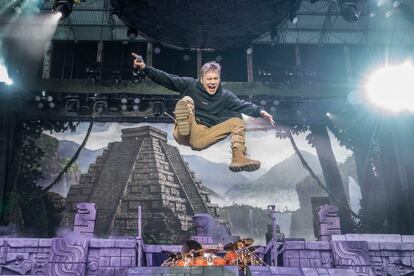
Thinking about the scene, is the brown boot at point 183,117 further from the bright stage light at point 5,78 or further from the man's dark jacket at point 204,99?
the bright stage light at point 5,78

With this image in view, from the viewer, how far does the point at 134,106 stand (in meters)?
17.5

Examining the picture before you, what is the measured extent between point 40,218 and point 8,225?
1.41m

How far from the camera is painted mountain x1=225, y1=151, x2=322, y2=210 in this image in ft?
60.8

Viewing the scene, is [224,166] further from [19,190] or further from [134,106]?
[19,190]

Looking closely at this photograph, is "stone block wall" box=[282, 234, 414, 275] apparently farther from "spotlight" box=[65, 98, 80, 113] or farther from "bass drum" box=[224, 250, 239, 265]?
"spotlight" box=[65, 98, 80, 113]

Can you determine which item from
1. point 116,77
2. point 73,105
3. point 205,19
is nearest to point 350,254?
point 205,19

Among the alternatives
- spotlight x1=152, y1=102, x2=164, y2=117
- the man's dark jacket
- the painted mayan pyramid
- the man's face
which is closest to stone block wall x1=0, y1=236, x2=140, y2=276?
the man's dark jacket

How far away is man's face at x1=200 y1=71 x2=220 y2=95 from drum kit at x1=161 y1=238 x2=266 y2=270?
8.31ft

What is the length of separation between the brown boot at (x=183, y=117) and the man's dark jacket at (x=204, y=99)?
200mm

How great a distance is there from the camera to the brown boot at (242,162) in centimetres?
627

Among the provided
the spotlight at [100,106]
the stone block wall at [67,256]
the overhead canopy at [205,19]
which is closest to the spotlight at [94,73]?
the spotlight at [100,106]

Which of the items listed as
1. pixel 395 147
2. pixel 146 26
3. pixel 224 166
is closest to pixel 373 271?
pixel 146 26

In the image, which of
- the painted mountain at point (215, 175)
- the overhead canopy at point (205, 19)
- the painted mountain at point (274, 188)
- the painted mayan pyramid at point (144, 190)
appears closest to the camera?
the overhead canopy at point (205, 19)

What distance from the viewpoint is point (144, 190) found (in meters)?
18.0
